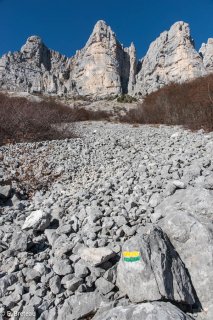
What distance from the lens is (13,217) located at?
375 cm

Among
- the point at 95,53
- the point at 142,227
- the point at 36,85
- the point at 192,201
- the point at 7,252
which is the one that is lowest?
the point at 7,252

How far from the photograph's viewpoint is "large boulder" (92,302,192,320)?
69.9 inches

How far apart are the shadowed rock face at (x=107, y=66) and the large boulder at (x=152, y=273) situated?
5862 centimetres

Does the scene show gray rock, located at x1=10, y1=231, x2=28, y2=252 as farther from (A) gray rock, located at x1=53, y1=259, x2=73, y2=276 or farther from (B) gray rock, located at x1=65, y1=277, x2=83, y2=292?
(B) gray rock, located at x1=65, y1=277, x2=83, y2=292

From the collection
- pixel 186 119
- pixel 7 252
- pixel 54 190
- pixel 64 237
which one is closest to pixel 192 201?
pixel 64 237

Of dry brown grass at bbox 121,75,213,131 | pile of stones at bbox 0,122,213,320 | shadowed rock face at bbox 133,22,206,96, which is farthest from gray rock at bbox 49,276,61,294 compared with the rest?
shadowed rock face at bbox 133,22,206,96

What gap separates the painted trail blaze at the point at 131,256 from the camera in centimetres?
218

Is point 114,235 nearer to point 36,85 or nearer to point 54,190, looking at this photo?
point 54,190

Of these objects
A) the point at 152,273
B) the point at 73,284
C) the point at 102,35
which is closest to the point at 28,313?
the point at 73,284

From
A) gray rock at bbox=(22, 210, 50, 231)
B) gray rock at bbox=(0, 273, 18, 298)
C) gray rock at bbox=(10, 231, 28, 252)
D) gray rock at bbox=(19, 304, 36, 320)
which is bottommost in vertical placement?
gray rock at bbox=(19, 304, 36, 320)

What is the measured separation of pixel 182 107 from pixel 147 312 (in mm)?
11880

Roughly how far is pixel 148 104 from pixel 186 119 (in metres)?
4.62

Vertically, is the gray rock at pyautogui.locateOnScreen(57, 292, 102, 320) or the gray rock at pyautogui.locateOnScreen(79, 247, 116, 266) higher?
the gray rock at pyautogui.locateOnScreen(79, 247, 116, 266)

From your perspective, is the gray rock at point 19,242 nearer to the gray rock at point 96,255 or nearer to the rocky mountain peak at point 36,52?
the gray rock at point 96,255
